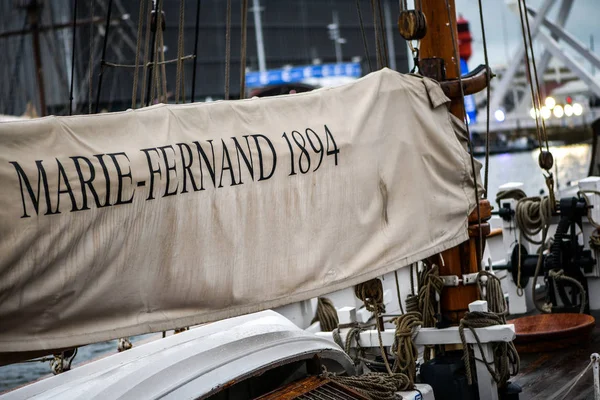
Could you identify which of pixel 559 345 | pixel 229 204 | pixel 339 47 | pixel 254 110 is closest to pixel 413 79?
pixel 254 110

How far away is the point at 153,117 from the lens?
350cm

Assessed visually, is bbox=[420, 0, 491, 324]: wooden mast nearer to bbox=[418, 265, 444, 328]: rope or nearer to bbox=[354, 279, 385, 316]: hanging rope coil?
bbox=[418, 265, 444, 328]: rope

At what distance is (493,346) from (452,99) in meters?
1.46

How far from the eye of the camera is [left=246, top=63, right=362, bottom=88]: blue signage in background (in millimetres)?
49094

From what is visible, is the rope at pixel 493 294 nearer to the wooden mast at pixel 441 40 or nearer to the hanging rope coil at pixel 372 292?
the hanging rope coil at pixel 372 292

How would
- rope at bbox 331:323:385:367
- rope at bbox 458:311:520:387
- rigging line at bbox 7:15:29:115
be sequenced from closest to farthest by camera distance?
1. rope at bbox 458:311:520:387
2. rope at bbox 331:323:385:367
3. rigging line at bbox 7:15:29:115

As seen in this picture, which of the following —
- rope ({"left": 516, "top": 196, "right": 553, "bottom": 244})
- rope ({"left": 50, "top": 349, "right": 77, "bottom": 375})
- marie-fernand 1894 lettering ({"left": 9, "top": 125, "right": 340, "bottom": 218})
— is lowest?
rope ({"left": 50, "top": 349, "right": 77, "bottom": 375})

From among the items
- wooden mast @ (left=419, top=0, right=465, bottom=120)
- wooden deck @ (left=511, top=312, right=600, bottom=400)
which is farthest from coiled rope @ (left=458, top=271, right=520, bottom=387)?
wooden mast @ (left=419, top=0, right=465, bottom=120)

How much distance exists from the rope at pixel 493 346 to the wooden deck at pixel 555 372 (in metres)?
0.53

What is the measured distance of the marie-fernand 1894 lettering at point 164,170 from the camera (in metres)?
2.99

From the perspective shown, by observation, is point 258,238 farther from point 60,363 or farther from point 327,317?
point 327,317

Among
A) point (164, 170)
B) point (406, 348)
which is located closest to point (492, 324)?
point (406, 348)

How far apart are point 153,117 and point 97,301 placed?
855 mm

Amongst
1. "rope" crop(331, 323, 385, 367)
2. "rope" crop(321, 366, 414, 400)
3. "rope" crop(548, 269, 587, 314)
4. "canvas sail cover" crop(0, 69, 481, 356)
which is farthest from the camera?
"rope" crop(548, 269, 587, 314)
